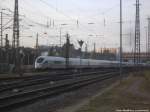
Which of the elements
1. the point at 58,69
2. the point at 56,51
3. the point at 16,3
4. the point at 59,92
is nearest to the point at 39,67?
the point at 58,69

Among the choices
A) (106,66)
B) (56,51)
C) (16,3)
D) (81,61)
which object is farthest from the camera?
(56,51)

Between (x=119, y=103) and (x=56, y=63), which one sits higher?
(x=56, y=63)

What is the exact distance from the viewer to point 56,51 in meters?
140

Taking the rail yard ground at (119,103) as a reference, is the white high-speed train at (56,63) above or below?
above

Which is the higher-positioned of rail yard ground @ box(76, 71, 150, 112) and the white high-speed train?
the white high-speed train

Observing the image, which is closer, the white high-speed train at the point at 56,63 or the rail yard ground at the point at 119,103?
the rail yard ground at the point at 119,103

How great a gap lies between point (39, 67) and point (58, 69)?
6852 millimetres

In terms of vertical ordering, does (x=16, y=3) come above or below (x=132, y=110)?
above

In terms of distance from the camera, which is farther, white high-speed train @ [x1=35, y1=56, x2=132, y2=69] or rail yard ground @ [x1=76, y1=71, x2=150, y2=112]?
white high-speed train @ [x1=35, y1=56, x2=132, y2=69]

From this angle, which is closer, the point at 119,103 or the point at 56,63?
the point at 119,103

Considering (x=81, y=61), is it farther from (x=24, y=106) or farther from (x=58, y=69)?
(x=24, y=106)

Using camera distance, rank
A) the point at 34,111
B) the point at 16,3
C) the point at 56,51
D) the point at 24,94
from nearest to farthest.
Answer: the point at 34,111 < the point at 24,94 < the point at 16,3 < the point at 56,51

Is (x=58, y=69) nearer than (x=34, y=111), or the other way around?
(x=34, y=111)

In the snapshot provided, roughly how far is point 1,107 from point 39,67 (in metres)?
58.2
